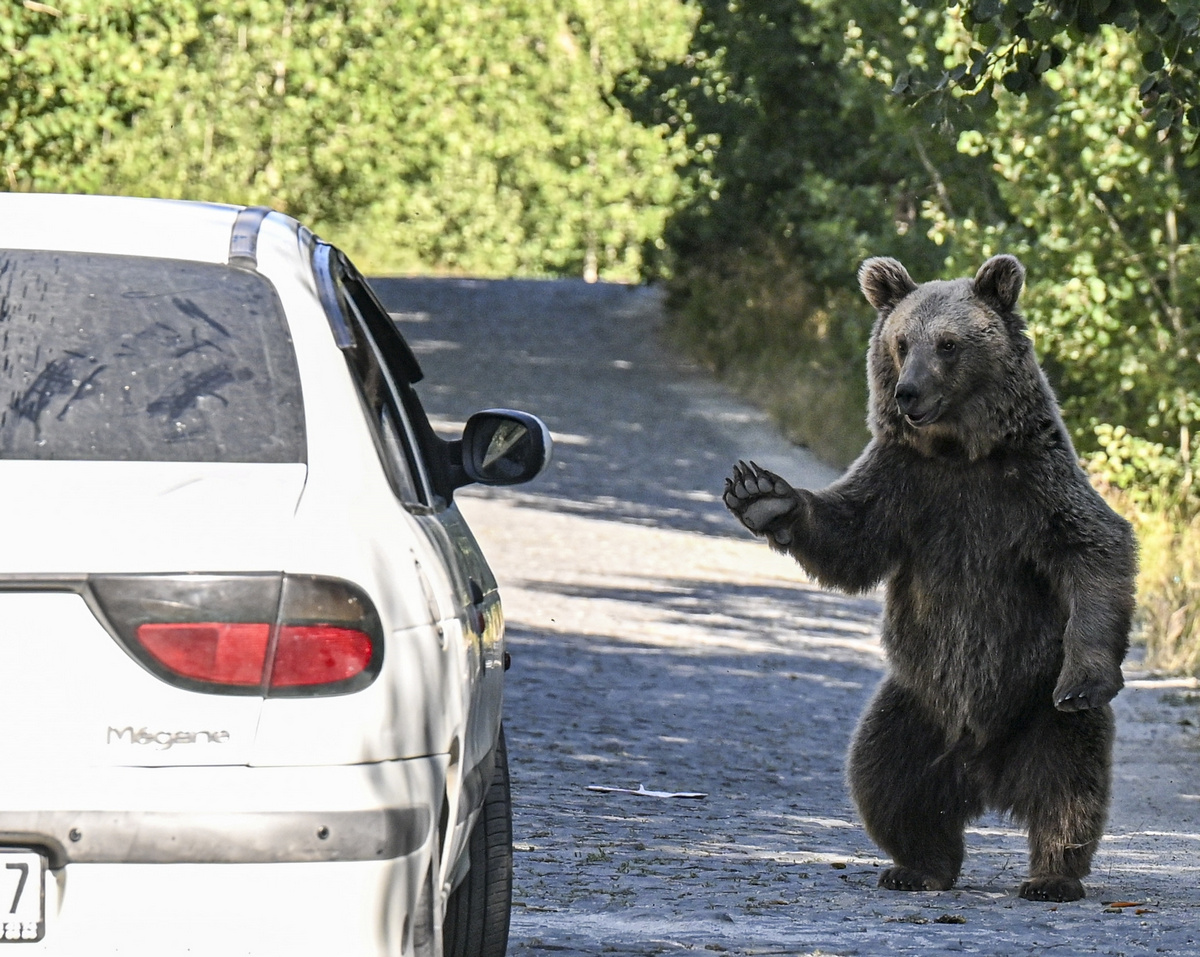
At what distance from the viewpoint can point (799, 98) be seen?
1020 inches

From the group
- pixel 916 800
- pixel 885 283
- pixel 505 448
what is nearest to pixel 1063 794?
pixel 916 800

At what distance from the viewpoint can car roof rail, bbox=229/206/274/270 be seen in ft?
12.3

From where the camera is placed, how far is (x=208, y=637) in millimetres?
3154

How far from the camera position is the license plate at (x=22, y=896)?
3047 mm

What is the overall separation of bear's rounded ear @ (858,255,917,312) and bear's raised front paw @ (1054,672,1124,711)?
4.88 ft

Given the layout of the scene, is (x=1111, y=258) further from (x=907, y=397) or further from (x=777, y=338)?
(x=777, y=338)

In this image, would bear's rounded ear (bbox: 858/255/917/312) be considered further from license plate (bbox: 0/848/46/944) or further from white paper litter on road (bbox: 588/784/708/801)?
license plate (bbox: 0/848/46/944)

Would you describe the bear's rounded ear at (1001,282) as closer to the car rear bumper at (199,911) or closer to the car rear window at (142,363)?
the car rear window at (142,363)

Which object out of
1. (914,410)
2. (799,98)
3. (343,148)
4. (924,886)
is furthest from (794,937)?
(343,148)

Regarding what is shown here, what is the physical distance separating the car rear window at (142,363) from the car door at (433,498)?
188 millimetres

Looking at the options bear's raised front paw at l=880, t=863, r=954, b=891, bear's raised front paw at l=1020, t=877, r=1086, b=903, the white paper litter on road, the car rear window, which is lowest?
the white paper litter on road

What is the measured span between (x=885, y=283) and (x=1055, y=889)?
2.04m

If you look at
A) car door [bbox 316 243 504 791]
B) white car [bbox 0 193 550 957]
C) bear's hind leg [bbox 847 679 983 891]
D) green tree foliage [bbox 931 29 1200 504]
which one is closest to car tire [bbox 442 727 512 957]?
car door [bbox 316 243 504 791]

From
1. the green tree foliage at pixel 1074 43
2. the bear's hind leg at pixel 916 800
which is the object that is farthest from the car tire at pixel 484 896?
the green tree foliage at pixel 1074 43
